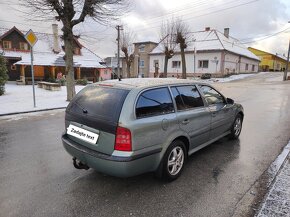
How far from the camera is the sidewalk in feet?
9.30

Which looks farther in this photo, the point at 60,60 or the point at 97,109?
the point at 60,60

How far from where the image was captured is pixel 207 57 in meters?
36.5

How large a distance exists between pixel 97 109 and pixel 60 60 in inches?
1122

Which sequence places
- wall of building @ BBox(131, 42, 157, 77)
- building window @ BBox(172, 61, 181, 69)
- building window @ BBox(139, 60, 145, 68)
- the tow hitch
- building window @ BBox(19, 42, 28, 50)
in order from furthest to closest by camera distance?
building window @ BBox(139, 60, 145, 68), wall of building @ BBox(131, 42, 157, 77), building window @ BBox(172, 61, 181, 69), building window @ BBox(19, 42, 28, 50), the tow hitch

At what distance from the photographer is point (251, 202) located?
312 centimetres

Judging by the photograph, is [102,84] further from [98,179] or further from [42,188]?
[42,188]

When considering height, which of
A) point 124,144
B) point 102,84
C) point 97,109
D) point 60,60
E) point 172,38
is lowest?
point 124,144

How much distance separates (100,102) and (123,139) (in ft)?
2.42

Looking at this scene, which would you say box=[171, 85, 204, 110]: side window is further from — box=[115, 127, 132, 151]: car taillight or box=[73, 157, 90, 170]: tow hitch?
box=[73, 157, 90, 170]: tow hitch

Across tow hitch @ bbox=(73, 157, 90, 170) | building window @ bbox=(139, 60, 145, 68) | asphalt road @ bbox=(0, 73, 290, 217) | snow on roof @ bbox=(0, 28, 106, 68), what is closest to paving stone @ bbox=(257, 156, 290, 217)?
asphalt road @ bbox=(0, 73, 290, 217)

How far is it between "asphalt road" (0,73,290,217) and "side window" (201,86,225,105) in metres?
1.06

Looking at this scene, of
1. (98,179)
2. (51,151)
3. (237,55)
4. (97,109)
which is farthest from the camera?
(237,55)

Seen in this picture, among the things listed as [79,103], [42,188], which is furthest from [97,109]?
[42,188]

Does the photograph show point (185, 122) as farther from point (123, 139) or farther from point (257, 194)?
point (257, 194)
